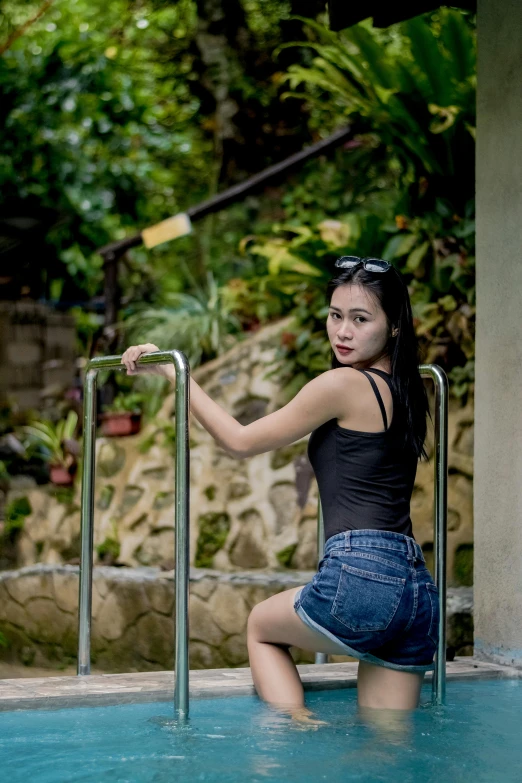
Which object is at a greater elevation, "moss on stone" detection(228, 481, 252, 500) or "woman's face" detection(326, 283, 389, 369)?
"woman's face" detection(326, 283, 389, 369)

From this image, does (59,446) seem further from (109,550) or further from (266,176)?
(266,176)

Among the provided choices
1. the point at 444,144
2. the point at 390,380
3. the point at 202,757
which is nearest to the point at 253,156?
the point at 444,144

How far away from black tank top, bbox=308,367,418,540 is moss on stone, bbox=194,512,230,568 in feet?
11.7

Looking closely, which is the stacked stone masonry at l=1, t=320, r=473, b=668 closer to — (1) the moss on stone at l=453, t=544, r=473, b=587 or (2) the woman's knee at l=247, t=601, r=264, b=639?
(1) the moss on stone at l=453, t=544, r=473, b=587

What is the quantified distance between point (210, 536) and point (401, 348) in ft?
12.2

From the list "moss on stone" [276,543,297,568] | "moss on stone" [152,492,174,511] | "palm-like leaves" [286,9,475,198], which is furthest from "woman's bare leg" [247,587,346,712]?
"moss on stone" [152,492,174,511]

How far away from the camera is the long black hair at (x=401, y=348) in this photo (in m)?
2.97

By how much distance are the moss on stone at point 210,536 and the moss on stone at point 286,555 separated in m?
0.45

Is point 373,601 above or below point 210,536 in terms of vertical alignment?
above

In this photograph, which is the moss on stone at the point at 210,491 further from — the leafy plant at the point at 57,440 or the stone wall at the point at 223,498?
the leafy plant at the point at 57,440

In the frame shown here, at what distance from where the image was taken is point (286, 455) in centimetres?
658

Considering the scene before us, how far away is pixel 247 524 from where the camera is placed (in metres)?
6.46

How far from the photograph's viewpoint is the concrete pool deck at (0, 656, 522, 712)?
10.3ft

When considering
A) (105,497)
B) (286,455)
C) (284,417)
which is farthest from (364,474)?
(105,497)
